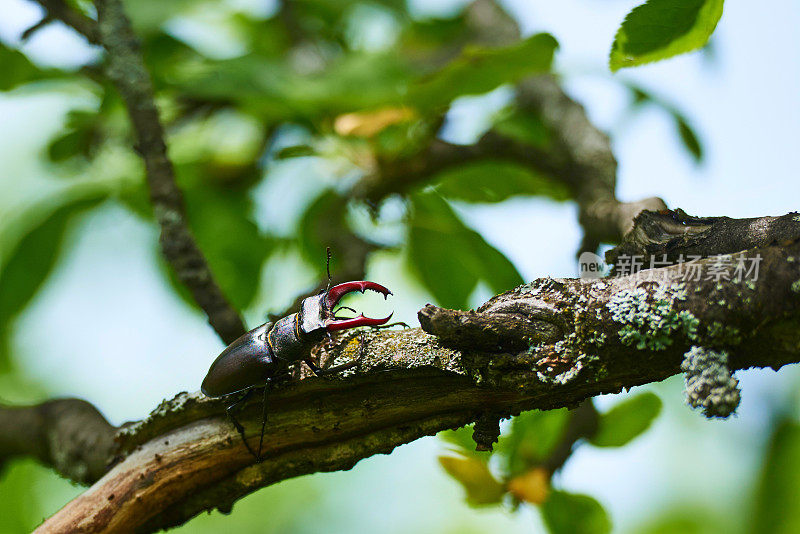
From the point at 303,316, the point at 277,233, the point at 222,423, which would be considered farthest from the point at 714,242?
the point at 277,233

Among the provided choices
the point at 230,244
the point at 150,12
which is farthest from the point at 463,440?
the point at 150,12

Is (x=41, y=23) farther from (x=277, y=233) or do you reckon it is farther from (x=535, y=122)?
(x=535, y=122)

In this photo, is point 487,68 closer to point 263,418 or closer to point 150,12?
point 263,418

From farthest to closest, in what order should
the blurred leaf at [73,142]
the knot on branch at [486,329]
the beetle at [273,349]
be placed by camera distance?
the blurred leaf at [73,142]
the beetle at [273,349]
the knot on branch at [486,329]

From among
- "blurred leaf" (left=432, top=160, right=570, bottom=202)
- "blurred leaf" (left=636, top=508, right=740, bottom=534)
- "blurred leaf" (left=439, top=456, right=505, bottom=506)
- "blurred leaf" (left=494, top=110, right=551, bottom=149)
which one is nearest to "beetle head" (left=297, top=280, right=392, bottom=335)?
"blurred leaf" (left=439, top=456, right=505, bottom=506)

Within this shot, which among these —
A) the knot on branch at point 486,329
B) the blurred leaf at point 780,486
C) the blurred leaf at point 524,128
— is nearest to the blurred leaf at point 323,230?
the blurred leaf at point 524,128

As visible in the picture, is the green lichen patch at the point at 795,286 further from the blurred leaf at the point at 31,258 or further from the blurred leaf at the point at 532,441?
the blurred leaf at the point at 31,258

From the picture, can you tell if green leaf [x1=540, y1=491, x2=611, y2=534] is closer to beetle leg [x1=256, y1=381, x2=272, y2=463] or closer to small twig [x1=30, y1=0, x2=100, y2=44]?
beetle leg [x1=256, y1=381, x2=272, y2=463]
